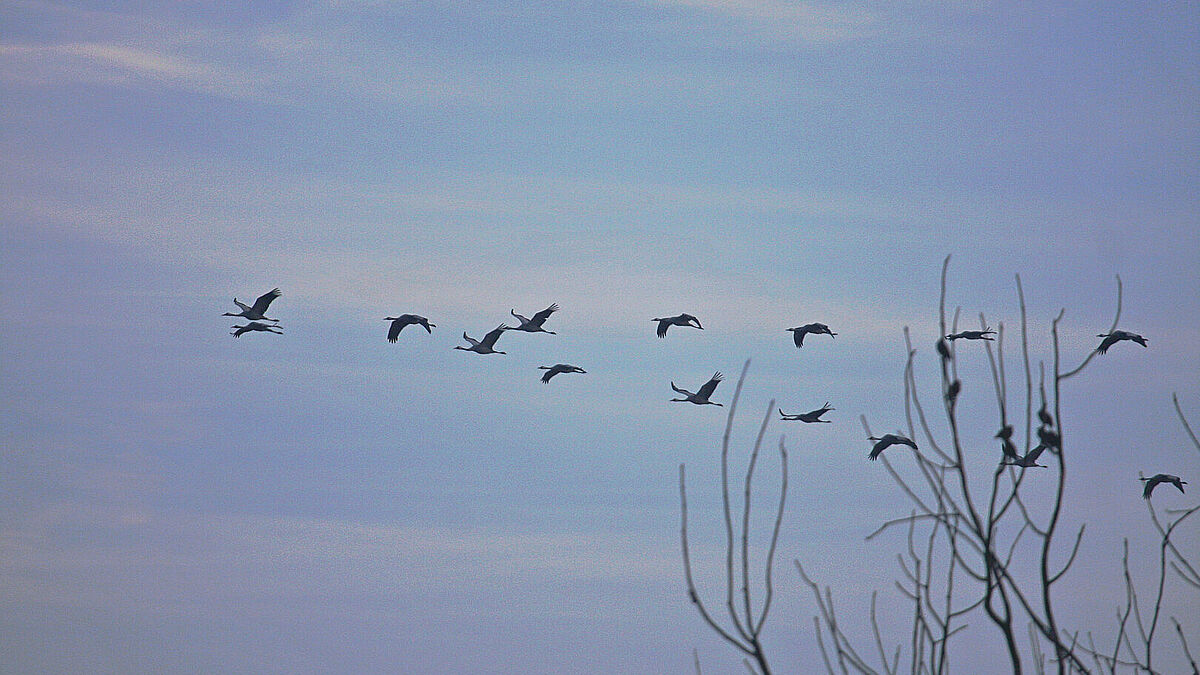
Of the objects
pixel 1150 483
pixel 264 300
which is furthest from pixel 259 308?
pixel 1150 483

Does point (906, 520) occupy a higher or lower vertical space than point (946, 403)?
lower

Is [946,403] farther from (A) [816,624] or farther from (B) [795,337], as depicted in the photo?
(B) [795,337]

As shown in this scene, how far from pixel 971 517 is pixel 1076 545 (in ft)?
1.94

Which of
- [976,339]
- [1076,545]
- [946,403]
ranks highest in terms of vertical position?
[976,339]

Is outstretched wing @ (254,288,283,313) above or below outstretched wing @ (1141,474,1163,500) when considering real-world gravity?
above

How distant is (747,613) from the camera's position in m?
8.00

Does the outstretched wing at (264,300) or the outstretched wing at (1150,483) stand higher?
the outstretched wing at (264,300)

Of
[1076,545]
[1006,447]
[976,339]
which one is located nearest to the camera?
[1006,447]

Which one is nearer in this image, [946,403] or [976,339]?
[946,403]

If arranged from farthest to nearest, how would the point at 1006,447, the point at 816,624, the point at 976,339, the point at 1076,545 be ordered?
the point at 976,339 < the point at 816,624 < the point at 1076,545 < the point at 1006,447

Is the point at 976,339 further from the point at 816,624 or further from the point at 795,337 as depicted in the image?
the point at 816,624

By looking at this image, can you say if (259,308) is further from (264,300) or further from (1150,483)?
(1150,483)

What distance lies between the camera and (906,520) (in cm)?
850

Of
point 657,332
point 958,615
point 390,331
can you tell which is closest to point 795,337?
point 657,332
